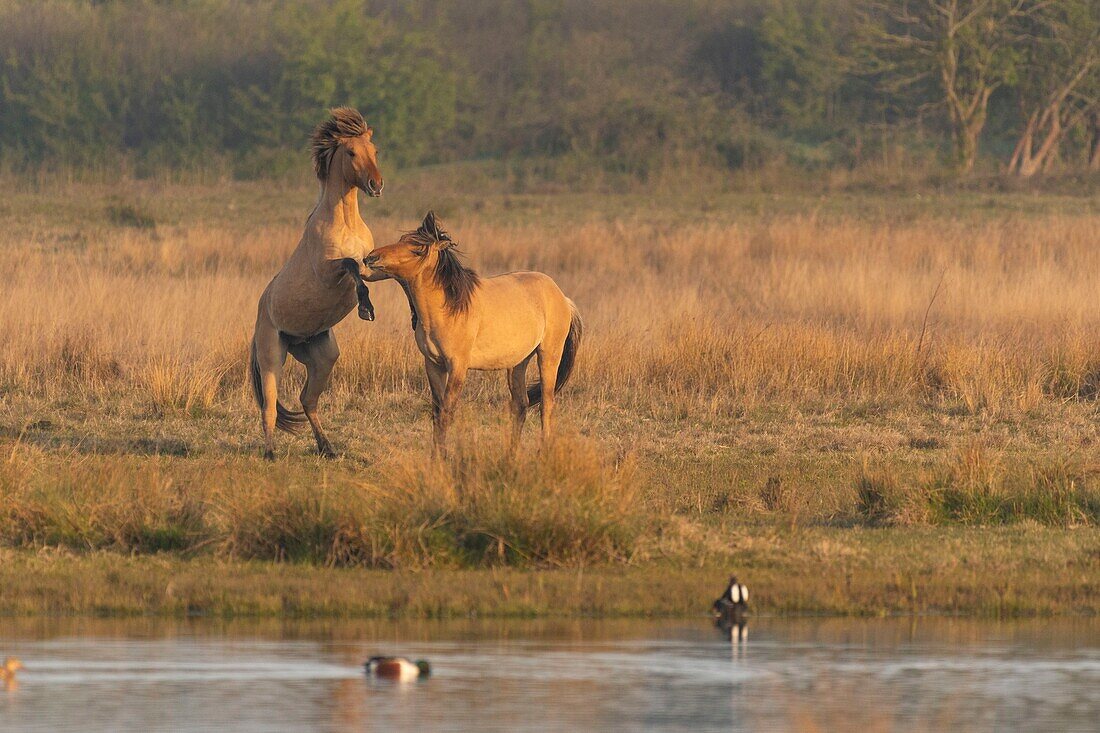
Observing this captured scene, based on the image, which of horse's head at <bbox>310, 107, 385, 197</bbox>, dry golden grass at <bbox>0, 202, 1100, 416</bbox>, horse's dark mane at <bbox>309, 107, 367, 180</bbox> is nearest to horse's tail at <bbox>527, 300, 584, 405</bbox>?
horse's head at <bbox>310, 107, 385, 197</bbox>

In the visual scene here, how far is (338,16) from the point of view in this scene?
49656 mm

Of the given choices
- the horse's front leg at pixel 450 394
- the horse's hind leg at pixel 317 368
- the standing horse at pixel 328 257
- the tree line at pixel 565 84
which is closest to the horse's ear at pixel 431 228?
the standing horse at pixel 328 257

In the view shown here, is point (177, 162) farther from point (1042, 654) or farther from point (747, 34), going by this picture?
point (1042, 654)

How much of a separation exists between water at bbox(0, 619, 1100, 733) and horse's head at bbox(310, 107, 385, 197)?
4202 mm

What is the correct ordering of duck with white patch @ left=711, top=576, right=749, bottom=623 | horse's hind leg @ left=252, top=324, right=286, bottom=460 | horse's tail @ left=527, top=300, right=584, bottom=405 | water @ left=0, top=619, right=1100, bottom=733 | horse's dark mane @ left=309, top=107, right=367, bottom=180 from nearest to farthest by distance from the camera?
water @ left=0, top=619, right=1100, bottom=733 < duck with white patch @ left=711, top=576, right=749, bottom=623 < horse's dark mane @ left=309, top=107, right=367, bottom=180 < horse's hind leg @ left=252, top=324, right=286, bottom=460 < horse's tail @ left=527, top=300, right=584, bottom=405

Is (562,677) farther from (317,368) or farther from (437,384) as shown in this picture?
(317,368)

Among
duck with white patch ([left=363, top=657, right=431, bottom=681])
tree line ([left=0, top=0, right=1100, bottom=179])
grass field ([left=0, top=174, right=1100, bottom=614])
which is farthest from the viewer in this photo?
tree line ([left=0, top=0, right=1100, bottom=179])

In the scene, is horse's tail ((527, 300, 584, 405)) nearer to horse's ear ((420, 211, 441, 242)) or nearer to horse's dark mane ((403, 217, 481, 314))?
horse's dark mane ((403, 217, 481, 314))

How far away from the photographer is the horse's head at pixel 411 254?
37.3ft

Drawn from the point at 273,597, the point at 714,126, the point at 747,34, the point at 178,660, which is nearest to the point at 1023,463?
the point at 273,597

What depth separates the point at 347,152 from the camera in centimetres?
1208

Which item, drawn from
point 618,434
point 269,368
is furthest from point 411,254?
point 618,434

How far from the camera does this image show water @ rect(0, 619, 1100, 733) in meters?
6.57

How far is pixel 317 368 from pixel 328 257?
1078mm
